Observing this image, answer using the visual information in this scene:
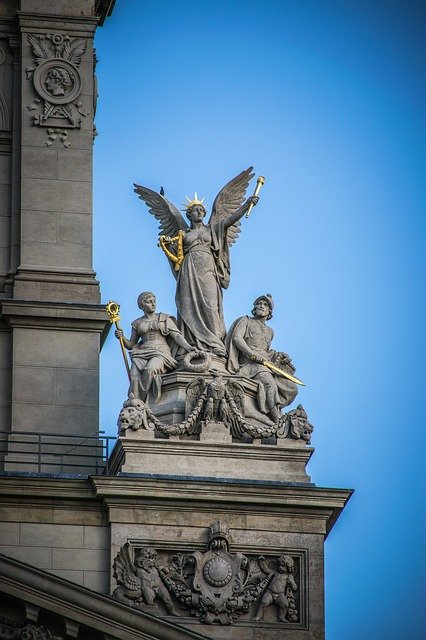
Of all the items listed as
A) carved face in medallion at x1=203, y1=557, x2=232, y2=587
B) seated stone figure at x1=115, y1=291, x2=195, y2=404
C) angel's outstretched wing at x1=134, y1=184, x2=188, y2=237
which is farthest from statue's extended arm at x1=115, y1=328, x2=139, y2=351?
carved face in medallion at x1=203, y1=557, x2=232, y2=587

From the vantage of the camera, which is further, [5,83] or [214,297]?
[5,83]

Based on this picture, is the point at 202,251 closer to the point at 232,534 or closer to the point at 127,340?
the point at 127,340

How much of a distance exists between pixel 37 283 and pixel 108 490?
20.5 feet

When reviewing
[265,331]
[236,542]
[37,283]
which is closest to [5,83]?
[37,283]

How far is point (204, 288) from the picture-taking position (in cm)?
5378

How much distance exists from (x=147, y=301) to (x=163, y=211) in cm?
258

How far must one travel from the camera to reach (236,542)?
51.0 metres

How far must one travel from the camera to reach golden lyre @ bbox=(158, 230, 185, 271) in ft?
178

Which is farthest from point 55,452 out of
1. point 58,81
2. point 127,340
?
point 58,81

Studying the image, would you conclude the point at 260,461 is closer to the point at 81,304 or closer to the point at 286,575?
the point at 286,575

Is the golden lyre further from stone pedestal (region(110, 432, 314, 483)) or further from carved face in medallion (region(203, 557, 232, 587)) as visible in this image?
carved face in medallion (region(203, 557, 232, 587))


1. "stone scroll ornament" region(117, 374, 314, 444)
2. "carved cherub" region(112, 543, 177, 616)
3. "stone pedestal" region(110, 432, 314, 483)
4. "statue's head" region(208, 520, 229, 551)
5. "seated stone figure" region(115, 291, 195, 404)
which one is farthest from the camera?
"seated stone figure" region(115, 291, 195, 404)

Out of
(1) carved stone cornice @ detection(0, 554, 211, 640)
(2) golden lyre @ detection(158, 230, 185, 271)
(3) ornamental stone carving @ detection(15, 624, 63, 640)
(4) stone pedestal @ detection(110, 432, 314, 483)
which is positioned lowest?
(3) ornamental stone carving @ detection(15, 624, 63, 640)

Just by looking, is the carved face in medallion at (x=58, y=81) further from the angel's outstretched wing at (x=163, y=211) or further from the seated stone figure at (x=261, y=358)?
the seated stone figure at (x=261, y=358)
